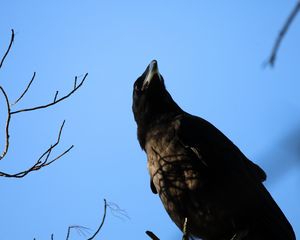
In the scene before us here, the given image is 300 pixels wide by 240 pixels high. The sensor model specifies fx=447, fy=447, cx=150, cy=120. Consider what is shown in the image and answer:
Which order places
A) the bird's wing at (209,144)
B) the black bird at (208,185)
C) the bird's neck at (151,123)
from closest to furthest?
1. the black bird at (208,185)
2. the bird's wing at (209,144)
3. the bird's neck at (151,123)

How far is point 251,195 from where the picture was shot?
3.91 m

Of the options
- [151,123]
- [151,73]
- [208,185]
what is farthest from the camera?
[151,73]

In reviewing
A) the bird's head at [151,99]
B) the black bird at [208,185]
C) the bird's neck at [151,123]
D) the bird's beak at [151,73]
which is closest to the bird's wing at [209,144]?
the black bird at [208,185]

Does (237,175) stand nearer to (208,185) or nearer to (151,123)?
(208,185)

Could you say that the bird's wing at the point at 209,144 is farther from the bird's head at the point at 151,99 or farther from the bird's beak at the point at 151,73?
the bird's beak at the point at 151,73

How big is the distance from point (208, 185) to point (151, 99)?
141 cm

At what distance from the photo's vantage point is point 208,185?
3816 mm

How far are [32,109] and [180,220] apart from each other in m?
1.83

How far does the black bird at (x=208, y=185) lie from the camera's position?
147 inches

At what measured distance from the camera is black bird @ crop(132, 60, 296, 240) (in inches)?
147

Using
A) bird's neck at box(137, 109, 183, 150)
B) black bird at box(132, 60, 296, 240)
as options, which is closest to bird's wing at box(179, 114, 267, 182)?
black bird at box(132, 60, 296, 240)

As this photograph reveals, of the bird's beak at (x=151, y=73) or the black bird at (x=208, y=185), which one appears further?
the bird's beak at (x=151, y=73)

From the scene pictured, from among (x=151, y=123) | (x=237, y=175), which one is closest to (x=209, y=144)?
(x=237, y=175)

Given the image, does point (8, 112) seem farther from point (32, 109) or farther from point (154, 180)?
point (154, 180)
